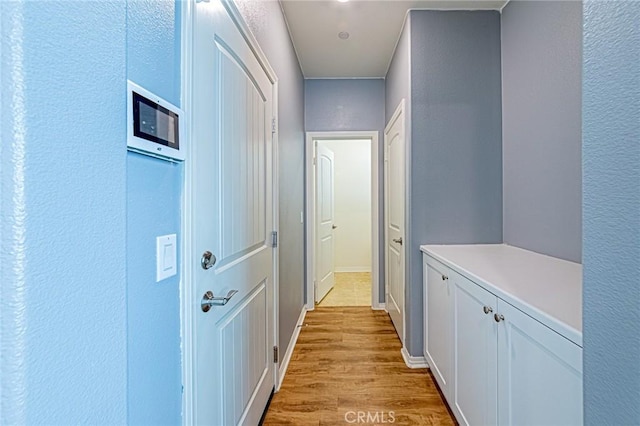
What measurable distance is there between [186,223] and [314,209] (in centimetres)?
272

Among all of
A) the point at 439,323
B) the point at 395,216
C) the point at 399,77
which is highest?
the point at 399,77

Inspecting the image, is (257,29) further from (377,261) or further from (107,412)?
(377,261)

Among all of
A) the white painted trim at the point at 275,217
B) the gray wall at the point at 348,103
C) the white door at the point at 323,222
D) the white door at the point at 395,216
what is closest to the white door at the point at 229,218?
the white painted trim at the point at 275,217

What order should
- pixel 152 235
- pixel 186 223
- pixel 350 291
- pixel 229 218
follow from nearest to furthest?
1. pixel 152 235
2. pixel 186 223
3. pixel 229 218
4. pixel 350 291

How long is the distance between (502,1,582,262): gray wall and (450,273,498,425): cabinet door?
25.1 inches

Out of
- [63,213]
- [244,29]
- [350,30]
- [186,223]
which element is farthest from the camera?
[350,30]

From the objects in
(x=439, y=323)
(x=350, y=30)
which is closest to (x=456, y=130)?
(x=350, y=30)

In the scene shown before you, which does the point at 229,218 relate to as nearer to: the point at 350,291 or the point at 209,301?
the point at 209,301

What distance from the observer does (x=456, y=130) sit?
2355mm

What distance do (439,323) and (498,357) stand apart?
2.44 ft

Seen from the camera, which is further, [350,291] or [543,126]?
[350,291]

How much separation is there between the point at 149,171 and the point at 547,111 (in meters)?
2.07

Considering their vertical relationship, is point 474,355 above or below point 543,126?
below

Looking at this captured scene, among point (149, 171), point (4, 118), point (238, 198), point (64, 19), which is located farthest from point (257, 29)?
point (4, 118)
